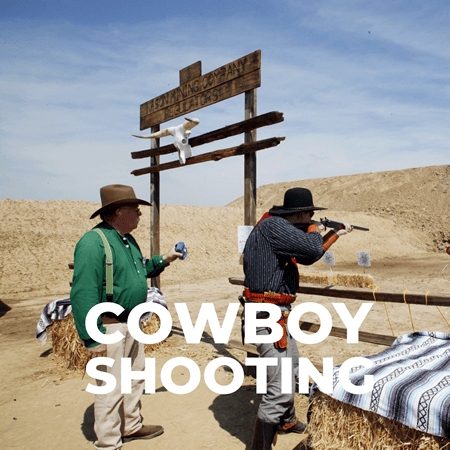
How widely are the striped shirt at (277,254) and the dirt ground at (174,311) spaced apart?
1.42 m

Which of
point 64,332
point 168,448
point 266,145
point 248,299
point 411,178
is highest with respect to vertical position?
point 411,178

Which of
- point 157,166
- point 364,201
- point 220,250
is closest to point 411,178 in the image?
point 364,201

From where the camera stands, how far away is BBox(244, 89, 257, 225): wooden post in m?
5.51

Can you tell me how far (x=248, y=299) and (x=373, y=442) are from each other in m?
1.24

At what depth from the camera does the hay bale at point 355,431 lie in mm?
2453

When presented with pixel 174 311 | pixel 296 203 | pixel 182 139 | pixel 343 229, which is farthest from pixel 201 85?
pixel 174 311

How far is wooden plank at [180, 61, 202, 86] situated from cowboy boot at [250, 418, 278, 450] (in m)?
5.05

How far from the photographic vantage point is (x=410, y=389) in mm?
2512

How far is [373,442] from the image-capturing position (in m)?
2.61

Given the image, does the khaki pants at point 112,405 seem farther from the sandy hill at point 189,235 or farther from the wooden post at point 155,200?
the sandy hill at point 189,235

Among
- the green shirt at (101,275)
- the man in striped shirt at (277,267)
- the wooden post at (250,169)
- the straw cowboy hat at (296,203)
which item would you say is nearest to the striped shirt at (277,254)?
the man in striped shirt at (277,267)

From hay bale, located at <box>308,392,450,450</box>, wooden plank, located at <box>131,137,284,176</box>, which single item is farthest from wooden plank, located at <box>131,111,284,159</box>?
hay bale, located at <box>308,392,450,450</box>

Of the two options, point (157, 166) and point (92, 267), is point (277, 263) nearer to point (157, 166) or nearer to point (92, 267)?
point (92, 267)

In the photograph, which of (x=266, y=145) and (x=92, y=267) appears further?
(x=266, y=145)
